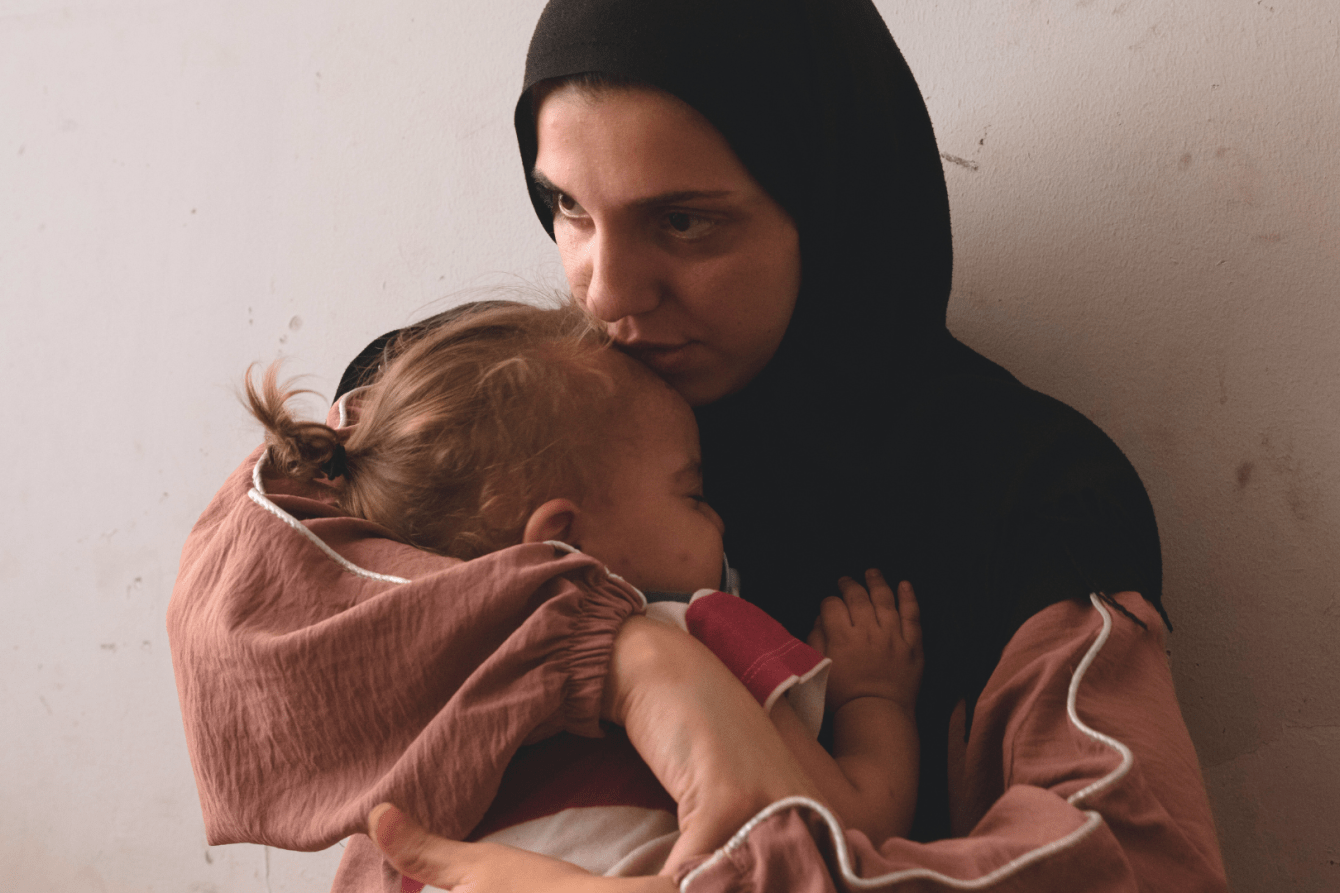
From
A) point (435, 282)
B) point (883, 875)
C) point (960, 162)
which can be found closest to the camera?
point (883, 875)

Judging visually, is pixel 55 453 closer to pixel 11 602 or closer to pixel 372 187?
pixel 11 602

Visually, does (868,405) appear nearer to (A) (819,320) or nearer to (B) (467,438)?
(A) (819,320)

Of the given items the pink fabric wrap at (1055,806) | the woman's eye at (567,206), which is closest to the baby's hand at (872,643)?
the pink fabric wrap at (1055,806)

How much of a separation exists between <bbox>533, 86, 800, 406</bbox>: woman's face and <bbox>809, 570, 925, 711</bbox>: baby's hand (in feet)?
0.90

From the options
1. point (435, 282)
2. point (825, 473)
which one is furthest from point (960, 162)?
point (435, 282)

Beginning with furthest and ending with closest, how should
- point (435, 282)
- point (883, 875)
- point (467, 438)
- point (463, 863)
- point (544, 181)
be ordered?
point (435, 282) < point (544, 181) < point (467, 438) < point (463, 863) < point (883, 875)

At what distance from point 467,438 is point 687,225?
0.31m

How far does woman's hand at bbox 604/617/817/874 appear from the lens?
25.4 inches

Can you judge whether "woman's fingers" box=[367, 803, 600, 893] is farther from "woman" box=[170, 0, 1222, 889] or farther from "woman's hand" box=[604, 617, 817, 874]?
"woman's hand" box=[604, 617, 817, 874]

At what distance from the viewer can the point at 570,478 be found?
93cm

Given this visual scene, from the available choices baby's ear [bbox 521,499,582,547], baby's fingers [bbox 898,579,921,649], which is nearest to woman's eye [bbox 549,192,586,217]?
baby's ear [bbox 521,499,582,547]

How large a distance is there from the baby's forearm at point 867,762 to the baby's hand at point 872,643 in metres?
0.02

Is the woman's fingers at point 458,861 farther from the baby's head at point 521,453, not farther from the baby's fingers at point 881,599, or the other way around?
the baby's fingers at point 881,599

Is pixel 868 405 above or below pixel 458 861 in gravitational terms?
above
